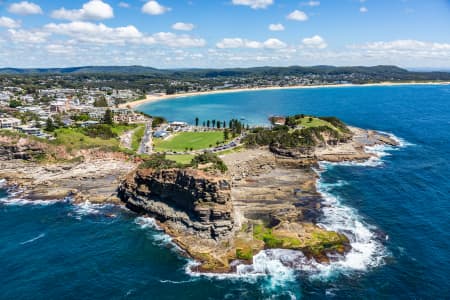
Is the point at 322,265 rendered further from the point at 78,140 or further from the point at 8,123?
the point at 8,123

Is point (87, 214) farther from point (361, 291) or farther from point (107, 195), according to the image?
point (361, 291)

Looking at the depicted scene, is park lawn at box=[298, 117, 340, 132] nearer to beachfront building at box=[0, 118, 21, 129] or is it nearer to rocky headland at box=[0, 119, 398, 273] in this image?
rocky headland at box=[0, 119, 398, 273]

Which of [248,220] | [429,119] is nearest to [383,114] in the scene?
Result: [429,119]

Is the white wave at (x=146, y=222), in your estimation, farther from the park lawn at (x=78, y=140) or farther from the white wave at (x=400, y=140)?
the white wave at (x=400, y=140)

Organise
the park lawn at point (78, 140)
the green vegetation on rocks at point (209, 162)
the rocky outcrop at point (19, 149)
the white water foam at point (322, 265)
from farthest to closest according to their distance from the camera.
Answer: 1. the park lawn at point (78, 140)
2. the rocky outcrop at point (19, 149)
3. the green vegetation on rocks at point (209, 162)
4. the white water foam at point (322, 265)

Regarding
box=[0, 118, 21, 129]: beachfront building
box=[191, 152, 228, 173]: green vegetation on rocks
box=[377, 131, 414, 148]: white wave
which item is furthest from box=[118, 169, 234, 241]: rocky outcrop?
box=[377, 131, 414, 148]: white wave

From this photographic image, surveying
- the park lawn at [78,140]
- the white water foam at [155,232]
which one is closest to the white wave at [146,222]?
the white water foam at [155,232]
